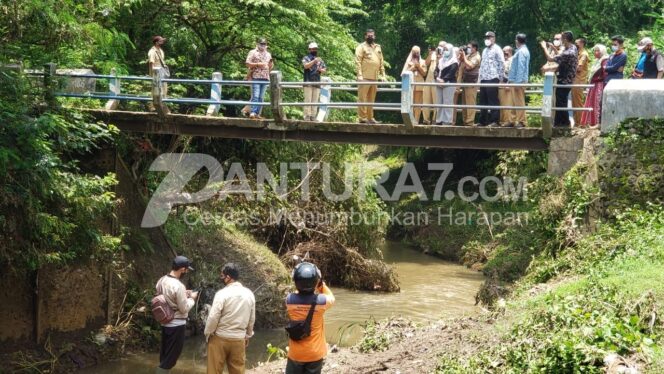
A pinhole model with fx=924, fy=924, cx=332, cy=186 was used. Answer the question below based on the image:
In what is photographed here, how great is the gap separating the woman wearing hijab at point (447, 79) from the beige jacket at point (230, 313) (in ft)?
21.5

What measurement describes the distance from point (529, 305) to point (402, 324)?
2792mm

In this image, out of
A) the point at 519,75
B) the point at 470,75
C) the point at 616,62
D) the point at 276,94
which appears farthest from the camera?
the point at 470,75

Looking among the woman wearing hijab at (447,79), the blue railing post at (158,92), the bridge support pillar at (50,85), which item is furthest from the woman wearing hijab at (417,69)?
the bridge support pillar at (50,85)

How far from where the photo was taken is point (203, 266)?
60.8 feet

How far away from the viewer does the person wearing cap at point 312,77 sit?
17.3m

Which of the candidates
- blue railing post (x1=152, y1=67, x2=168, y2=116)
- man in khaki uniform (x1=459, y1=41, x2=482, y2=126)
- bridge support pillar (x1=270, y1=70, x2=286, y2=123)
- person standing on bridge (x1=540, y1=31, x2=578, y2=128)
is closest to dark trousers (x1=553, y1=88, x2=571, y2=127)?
person standing on bridge (x1=540, y1=31, x2=578, y2=128)

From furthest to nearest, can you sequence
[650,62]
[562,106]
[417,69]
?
[417,69]
[562,106]
[650,62]

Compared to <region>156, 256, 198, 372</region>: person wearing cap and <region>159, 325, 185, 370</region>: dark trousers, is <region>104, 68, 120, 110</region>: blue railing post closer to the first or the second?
<region>156, 256, 198, 372</region>: person wearing cap

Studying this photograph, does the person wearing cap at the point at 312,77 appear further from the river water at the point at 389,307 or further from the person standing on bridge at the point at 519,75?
the river water at the point at 389,307

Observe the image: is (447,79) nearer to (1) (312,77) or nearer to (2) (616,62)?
(1) (312,77)

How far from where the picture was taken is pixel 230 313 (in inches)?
429

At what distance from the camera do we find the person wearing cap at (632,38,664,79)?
14.8 metres

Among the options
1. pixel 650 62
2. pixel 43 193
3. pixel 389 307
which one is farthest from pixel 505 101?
pixel 43 193

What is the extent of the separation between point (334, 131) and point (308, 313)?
23.0 ft
